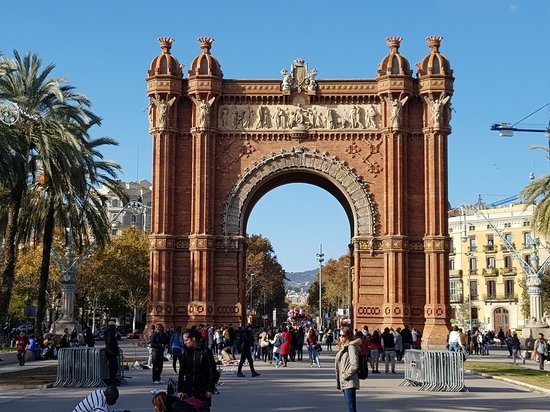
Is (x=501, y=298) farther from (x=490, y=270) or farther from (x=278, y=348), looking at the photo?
(x=278, y=348)

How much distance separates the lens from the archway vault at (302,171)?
4447 cm

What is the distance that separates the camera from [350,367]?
14.5 metres

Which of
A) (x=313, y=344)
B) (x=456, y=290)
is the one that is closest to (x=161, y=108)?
(x=313, y=344)

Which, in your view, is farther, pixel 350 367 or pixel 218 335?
pixel 218 335

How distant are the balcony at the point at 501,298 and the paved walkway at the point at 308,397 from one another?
63.4 metres

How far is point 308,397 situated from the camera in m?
21.0

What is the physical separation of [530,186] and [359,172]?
8.41 meters

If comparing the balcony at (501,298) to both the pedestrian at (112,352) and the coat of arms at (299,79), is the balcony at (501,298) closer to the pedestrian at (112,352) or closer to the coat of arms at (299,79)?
the coat of arms at (299,79)

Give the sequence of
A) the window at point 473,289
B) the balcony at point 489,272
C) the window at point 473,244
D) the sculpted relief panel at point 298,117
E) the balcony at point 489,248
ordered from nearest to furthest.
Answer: the sculpted relief panel at point 298,117 < the balcony at point 489,272 < the balcony at point 489,248 < the window at point 473,289 < the window at point 473,244

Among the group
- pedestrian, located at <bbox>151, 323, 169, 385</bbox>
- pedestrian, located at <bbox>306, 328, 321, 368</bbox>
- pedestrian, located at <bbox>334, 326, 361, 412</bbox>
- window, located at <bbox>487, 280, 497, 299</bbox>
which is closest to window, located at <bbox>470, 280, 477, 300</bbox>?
window, located at <bbox>487, 280, 497, 299</bbox>

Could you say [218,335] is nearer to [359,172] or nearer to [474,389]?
[359,172]

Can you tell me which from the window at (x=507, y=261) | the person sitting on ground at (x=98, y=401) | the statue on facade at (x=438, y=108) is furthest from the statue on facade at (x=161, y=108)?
the window at (x=507, y=261)

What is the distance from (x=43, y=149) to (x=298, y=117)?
14733 mm

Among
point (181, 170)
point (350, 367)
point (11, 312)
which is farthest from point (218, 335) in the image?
point (11, 312)
